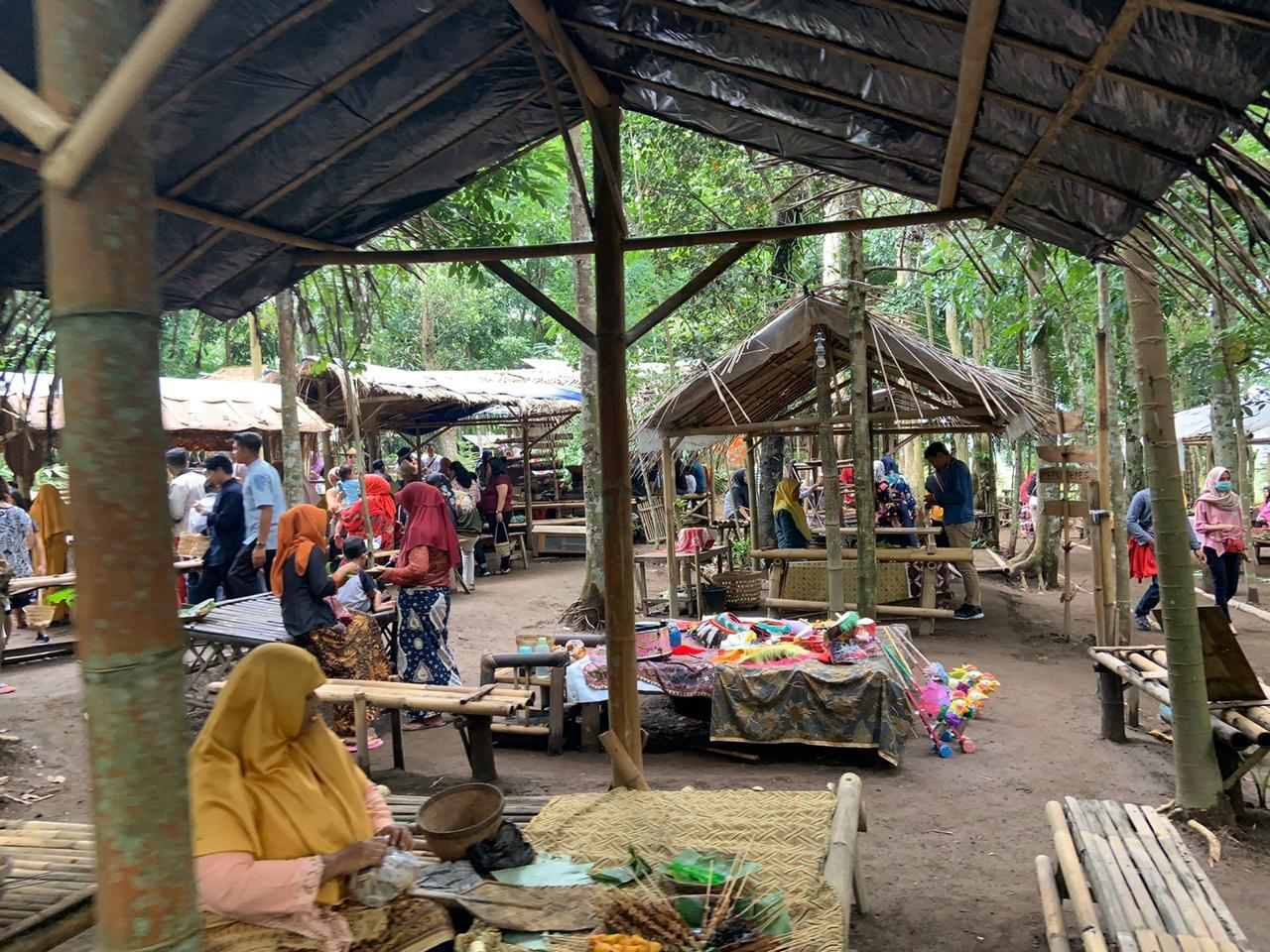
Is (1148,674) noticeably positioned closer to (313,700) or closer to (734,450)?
(313,700)

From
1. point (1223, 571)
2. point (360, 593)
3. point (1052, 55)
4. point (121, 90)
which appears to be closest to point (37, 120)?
point (121, 90)

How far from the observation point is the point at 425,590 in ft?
22.5

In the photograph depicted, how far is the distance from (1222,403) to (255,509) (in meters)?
11.8

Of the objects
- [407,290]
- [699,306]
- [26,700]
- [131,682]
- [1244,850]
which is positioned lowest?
[1244,850]

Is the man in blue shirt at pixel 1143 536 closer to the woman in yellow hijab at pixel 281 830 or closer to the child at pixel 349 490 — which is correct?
the woman in yellow hijab at pixel 281 830

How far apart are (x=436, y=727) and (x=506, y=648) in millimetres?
2403

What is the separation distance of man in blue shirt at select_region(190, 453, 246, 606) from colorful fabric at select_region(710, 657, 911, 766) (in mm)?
4386

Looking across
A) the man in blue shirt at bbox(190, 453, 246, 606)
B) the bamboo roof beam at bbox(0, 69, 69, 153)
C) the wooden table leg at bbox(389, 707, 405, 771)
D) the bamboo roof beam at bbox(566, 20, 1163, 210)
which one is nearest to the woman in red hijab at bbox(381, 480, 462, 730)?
the wooden table leg at bbox(389, 707, 405, 771)

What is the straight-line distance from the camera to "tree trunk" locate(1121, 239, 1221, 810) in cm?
475

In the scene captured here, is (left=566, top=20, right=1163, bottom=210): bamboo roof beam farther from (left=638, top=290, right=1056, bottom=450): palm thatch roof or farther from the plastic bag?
(left=638, top=290, right=1056, bottom=450): palm thatch roof

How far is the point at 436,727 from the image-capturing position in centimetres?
690

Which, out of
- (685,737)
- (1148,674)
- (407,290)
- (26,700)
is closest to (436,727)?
(685,737)

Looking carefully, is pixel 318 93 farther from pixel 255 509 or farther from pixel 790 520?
pixel 790 520

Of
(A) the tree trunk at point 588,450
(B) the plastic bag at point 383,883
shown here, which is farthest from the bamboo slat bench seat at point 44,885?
(A) the tree trunk at point 588,450
